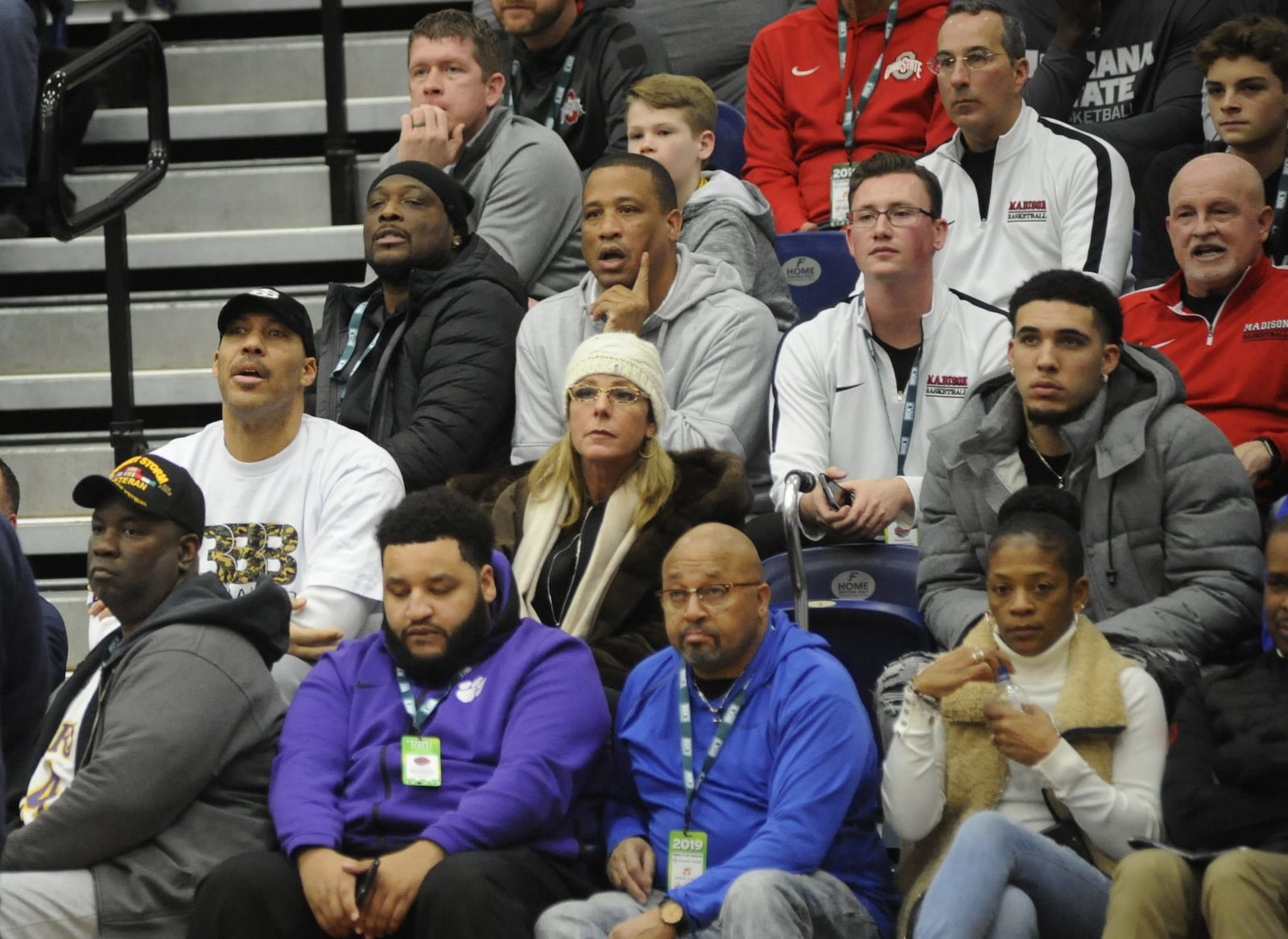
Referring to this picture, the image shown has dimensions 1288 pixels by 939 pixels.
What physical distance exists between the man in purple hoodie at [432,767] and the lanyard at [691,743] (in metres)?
0.17

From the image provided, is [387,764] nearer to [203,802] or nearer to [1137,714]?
[203,802]

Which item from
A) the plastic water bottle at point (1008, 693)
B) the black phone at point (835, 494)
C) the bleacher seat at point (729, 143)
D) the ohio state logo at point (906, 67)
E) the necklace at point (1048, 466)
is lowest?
the plastic water bottle at point (1008, 693)

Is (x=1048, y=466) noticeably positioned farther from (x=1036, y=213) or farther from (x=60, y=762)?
(x=60, y=762)

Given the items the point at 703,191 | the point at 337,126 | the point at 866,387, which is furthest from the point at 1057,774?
the point at 337,126

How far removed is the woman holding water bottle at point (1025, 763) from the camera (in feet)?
11.0

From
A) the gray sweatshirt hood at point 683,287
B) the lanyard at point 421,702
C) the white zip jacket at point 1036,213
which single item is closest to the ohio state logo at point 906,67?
the white zip jacket at point 1036,213

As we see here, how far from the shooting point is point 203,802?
145 inches

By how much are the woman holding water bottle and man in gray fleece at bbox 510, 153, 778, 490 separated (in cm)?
128

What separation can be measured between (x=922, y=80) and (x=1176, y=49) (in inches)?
32.8

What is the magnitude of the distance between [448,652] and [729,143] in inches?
129

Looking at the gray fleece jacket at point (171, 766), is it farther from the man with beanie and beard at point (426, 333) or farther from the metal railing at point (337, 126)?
the metal railing at point (337, 126)

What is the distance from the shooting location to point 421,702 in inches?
148

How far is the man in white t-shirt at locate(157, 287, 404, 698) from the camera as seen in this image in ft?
14.2

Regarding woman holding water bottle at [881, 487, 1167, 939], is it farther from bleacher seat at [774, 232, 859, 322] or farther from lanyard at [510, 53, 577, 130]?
lanyard at [510, 53, 577, 130]
